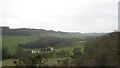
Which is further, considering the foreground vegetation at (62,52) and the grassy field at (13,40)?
the grassy field at (13,40)

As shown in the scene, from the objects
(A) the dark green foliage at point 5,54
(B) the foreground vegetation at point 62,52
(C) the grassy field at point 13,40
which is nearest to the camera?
(B) the foreground vegetation at point 62,52

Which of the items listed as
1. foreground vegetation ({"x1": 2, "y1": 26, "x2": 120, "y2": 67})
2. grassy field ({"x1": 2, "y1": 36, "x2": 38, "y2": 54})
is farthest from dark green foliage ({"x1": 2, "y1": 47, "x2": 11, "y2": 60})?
grassy field ({"x1": 2, "y1": 36, "x2": 38, "y2": 54})

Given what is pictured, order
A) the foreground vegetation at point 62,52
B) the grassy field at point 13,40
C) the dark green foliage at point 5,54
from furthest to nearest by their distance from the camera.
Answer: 1. the grassy field at point 13,40
2. the dark green foliage at point 5,54
3. the foreground vegetation at point 62,52

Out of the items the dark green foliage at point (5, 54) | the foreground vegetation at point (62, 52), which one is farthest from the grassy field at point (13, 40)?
the dark green foliage at point (5, 54)

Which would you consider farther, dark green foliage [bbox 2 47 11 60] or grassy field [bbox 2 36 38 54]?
grassy field [bbox 2 36 38 54]

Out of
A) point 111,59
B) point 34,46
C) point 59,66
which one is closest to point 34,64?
point 59,66

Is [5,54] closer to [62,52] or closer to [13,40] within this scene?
[13,40]

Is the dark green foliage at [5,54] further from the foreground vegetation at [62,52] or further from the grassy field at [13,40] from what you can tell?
the grassy field at [13,40]

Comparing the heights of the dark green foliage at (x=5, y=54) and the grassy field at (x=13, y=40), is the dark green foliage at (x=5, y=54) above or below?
below

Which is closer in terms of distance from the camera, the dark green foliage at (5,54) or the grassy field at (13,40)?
the dark green foliage at (5,54)

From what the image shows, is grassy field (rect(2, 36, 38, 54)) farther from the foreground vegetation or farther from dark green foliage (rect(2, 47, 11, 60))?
dark green foliage (rect(2, 47, 11, 60))

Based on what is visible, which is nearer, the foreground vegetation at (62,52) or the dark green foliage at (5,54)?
the foreground vegetation at (62,52)

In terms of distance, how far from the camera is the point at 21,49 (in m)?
23.8

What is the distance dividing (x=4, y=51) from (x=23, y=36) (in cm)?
879
